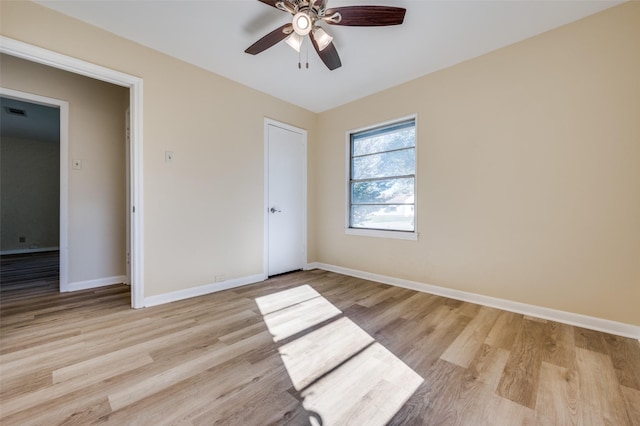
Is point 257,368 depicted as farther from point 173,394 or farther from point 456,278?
point 456,278

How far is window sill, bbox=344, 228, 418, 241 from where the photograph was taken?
10.7 ft

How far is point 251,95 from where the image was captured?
3496 millimetres

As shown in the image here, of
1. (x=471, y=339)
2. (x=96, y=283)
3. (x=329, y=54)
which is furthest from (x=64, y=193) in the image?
(x=471, y=339)

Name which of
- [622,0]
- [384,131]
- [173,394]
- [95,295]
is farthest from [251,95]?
[622,0]

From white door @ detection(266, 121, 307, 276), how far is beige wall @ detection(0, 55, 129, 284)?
2019 mm

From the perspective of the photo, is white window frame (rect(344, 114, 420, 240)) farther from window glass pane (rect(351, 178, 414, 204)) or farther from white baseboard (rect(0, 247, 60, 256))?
white baseboard (rect(0, 247, 60, 256))

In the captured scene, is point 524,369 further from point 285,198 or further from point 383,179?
point 285,198

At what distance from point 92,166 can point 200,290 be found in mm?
2183

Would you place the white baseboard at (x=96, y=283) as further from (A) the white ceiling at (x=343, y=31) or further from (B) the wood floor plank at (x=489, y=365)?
(B) the wood floor plank at (x=489, y=365)

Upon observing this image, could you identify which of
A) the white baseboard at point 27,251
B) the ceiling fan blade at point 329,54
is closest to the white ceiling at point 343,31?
the ceiling fan blade at point 329,54

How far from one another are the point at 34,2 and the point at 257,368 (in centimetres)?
336

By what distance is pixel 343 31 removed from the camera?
7.73 ft

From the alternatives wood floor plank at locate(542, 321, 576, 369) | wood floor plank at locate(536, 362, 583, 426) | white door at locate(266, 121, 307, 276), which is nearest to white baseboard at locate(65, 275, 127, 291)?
white door at locate(266, 121, 307, 276)

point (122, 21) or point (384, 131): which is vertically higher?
point (122, 21)
